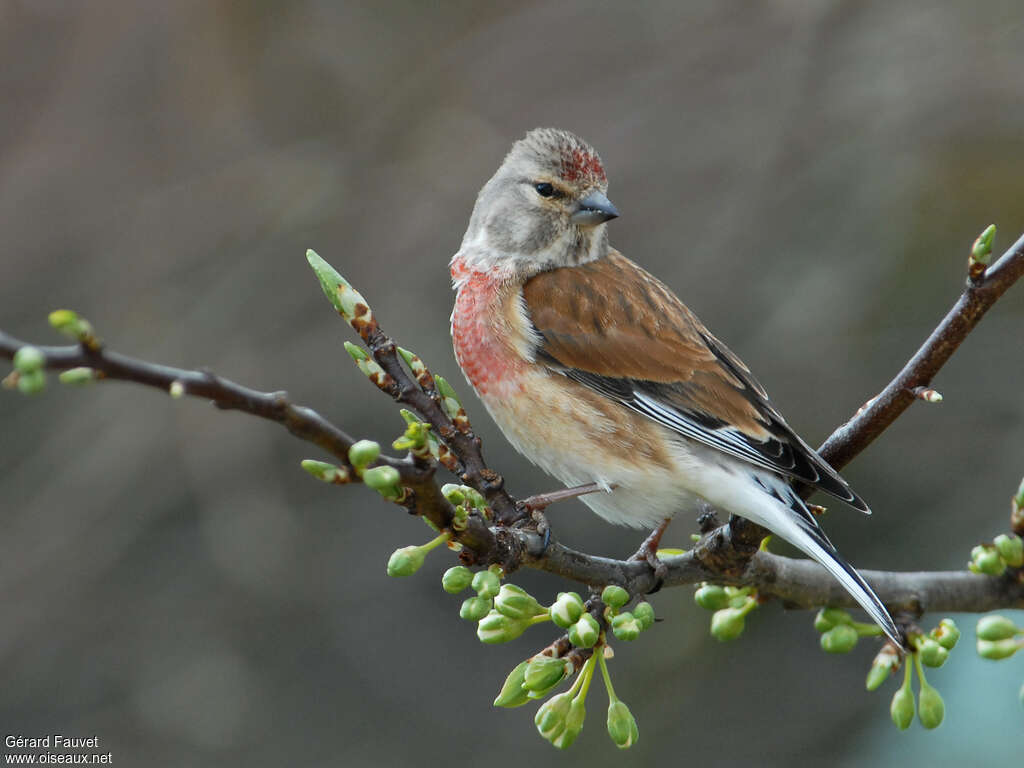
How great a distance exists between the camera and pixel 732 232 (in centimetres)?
545

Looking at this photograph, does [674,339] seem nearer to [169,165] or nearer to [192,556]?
[192,556]

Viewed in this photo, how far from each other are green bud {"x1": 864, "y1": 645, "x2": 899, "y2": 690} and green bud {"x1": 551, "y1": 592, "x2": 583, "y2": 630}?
71cm

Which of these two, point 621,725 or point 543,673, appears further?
point 621,725

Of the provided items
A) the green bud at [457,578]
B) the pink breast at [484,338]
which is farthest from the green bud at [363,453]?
the pink breast at [484,338]

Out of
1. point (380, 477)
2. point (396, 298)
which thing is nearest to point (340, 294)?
point (380, 477)

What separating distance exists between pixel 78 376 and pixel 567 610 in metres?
1.15

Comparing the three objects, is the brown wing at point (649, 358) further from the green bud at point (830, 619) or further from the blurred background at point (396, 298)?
the blurred background at point (396, 298)

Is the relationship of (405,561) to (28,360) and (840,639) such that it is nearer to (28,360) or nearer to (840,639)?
(28,360)

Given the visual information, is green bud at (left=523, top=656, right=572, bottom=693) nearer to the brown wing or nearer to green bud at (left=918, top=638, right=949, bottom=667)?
green bud at (left=918, top=638, right=949, bottom=667)

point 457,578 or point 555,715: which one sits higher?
point 457,578

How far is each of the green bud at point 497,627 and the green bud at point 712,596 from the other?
66cm

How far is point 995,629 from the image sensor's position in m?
2.53

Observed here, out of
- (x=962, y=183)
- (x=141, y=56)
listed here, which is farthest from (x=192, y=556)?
(x=962, y=183)

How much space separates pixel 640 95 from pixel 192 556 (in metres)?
3.02
